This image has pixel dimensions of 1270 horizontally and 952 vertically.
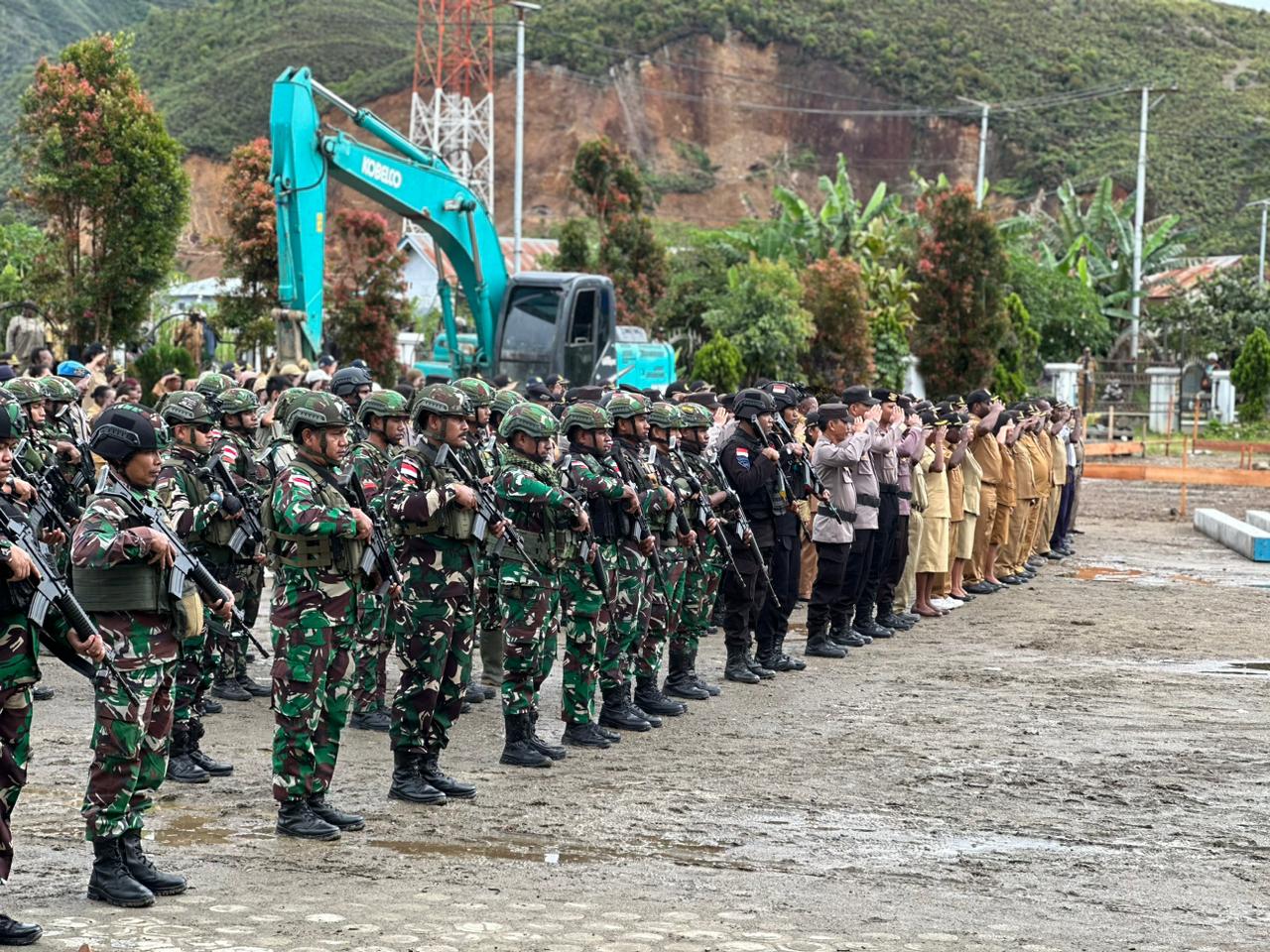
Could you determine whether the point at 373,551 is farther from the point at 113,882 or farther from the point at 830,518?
the point at 830,518

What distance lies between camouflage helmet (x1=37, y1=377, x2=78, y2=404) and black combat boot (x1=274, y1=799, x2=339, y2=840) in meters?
5.12

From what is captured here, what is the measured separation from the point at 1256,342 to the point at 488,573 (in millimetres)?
35996

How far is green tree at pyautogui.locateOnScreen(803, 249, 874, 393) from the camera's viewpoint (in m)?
33.8

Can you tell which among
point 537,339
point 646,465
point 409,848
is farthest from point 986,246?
point 409,848

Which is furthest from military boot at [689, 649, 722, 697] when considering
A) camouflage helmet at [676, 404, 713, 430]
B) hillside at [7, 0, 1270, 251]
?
hillside at [7, 0, 1270, 251]

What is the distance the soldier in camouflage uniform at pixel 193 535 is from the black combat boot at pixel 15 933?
2521 mm

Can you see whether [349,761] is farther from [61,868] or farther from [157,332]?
[157,332]

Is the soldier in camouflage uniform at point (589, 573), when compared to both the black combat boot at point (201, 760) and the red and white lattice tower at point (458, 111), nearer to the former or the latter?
the black combat boot at point (201, 760)

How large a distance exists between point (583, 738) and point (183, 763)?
2.24m

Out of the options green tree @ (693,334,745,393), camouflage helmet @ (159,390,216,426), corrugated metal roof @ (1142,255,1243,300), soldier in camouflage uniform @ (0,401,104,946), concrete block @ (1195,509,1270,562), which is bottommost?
concrete block @ (1195,509,1270,562)

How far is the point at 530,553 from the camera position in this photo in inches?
353

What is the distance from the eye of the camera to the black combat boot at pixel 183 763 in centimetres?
865

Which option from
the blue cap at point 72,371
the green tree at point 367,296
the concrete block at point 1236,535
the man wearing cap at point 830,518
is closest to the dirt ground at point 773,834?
the man wearing cap at point 830,518

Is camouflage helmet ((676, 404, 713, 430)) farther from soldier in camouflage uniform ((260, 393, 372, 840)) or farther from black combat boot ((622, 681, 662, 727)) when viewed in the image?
soldier in camouflage uniform ((260, 393, 372, 840))
